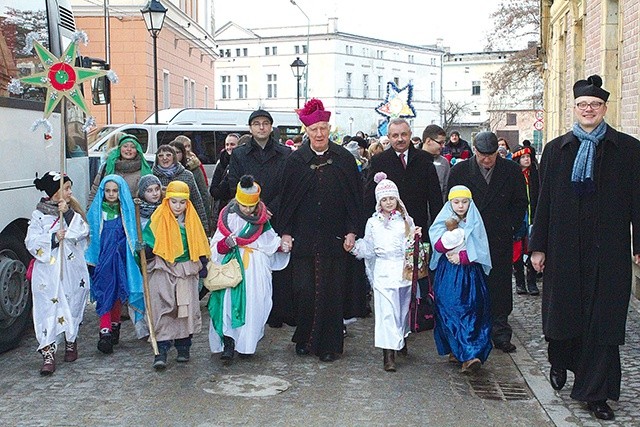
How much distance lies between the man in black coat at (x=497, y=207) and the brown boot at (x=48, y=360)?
369 centimetres

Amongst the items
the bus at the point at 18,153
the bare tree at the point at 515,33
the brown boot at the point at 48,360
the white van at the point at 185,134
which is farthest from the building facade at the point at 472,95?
the brown boot at the point at 48,360

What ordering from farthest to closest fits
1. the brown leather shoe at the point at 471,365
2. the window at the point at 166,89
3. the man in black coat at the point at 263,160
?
the window at the point at 166,89 < the man in black coat at the point at 263,160 < the brown leather shoe at the point at 471,365

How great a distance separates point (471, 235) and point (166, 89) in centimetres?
2701

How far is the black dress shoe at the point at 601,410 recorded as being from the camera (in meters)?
5.92

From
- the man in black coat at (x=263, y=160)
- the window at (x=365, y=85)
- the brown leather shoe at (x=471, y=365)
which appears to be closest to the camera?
the brown leather shoe at (x=471, y=365)

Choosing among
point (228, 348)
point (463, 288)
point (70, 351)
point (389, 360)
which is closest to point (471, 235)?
point (463, 288)

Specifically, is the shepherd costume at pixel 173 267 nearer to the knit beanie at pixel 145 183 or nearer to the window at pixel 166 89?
the knit beanie at pixel 145 183

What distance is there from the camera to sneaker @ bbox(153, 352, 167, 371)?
7266 millimetres

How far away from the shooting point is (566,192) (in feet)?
20.1

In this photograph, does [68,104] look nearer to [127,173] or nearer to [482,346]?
[127,173]

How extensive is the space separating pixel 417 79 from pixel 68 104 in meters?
76.3

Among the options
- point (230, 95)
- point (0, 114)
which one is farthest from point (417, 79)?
point (0, 114)

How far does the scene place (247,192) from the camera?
7555 millimetres

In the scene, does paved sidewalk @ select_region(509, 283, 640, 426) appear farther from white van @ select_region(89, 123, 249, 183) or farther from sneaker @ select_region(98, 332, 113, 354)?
white van @ select_region(89, 123, 249, 183)
